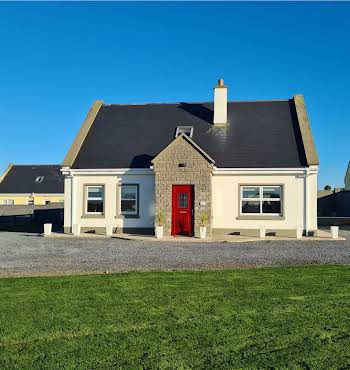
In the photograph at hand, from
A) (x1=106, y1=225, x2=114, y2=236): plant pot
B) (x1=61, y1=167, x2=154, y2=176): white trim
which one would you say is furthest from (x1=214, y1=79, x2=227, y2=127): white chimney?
(x1=106, y1=225, x2=114, y2=236): plant pot

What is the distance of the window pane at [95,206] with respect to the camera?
2286 cm

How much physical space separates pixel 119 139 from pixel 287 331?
19495 millimetres

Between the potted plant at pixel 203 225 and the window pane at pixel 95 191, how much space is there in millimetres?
5650

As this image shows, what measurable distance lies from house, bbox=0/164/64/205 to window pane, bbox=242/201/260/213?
34.9 m

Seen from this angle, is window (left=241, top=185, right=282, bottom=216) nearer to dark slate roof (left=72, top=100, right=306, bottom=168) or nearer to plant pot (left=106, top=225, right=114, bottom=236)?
dark slate roof (left=72, top=100, right=306, bottom=168)

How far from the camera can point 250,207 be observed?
21.8m

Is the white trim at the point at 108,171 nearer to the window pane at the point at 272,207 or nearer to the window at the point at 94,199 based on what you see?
the window at the point at 94,199

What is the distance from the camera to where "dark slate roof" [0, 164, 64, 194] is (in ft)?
176

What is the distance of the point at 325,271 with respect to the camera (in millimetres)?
10969

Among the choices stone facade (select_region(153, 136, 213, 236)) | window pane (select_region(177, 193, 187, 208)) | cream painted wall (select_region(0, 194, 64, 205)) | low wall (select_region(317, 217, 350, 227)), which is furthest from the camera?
cream painted wall (select_region(0, 194, 64, 205))

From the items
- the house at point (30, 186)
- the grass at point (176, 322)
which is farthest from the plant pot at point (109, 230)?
the house at point (30, 186)

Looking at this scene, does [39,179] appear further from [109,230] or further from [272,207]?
[272,207]

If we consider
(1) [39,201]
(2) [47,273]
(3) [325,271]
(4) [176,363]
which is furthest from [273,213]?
(1) [39,201]

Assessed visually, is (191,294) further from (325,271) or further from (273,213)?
(273,213)
